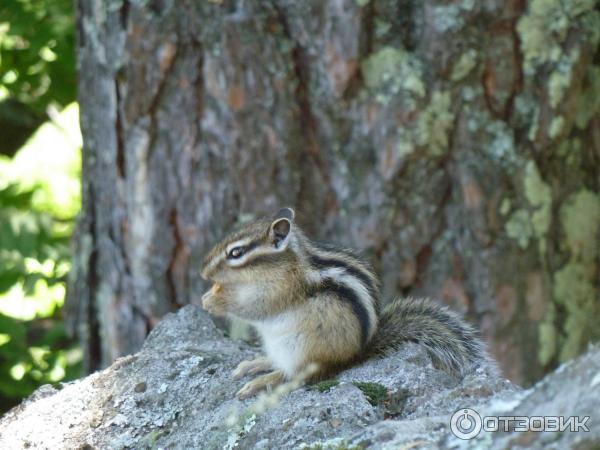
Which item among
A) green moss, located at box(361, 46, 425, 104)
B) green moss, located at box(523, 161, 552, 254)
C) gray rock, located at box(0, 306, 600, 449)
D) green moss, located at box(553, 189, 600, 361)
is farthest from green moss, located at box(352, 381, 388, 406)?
green moss, located at box(553, 189, 600, 361)

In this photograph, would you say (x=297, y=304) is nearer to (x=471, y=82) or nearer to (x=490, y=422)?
(x=490, y=422)

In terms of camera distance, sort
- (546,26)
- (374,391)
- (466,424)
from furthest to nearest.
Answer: (546,26), (374,391), (466,424)

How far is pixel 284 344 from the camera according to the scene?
3295 mm

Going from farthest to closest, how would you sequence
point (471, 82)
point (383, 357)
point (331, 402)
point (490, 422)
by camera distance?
point (471, 82) → point (383, 357) → point (331, 402) → point (490, 422)

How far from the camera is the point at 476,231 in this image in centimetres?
492

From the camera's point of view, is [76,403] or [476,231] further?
[476,231]

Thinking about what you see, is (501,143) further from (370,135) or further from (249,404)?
(249,404)

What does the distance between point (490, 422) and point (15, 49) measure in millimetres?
4293

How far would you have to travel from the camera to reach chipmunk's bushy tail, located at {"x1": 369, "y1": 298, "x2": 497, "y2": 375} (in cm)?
324

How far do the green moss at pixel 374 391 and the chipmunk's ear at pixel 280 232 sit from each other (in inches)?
26.8

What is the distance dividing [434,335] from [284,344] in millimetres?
495

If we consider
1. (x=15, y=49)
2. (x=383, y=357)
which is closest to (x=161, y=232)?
(x=15, y=49)

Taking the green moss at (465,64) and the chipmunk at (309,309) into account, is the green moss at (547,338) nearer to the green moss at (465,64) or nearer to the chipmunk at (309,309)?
the green moss at (465,64)

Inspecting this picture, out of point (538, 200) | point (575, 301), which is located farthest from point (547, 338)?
point (538, 200)
